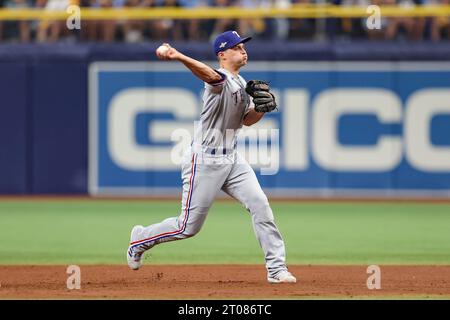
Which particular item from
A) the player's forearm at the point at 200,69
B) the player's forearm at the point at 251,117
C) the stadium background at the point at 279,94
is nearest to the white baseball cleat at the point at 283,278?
the player's forearm at the point at 251,117

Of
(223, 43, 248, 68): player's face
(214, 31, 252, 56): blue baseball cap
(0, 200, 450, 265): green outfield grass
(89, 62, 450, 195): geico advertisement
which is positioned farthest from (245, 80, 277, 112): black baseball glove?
(89, 62, 450, 195): geico advertisement

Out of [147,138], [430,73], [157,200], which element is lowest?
[157,200]

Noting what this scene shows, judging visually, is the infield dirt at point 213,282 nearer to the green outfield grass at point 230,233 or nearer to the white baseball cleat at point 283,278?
the white baseball cleat at point 283,278

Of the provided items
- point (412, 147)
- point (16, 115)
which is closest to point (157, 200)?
point (16, 115)

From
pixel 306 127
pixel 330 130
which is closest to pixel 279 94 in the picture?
pixel 306 127

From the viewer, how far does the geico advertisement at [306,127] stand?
17594 millimetres

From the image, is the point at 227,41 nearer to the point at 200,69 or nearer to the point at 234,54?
the point at 234,54

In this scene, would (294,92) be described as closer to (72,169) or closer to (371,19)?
(371,19)

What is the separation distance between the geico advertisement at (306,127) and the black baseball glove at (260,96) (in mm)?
9148

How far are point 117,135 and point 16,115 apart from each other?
6.05 feet

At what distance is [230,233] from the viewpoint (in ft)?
42.4

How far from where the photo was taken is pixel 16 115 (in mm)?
18062

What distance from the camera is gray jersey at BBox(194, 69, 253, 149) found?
320 inches

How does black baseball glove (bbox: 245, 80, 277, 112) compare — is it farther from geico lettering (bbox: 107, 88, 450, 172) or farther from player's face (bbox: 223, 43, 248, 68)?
geico lettering (bbox: 107, 88, 450, 172)
